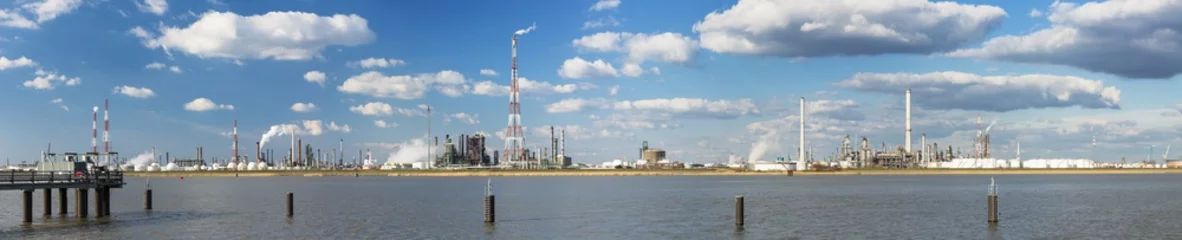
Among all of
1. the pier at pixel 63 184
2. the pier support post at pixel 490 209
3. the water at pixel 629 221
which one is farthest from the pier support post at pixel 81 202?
the pier support post at pixel 490 209

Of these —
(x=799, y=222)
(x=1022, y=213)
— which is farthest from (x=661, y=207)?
(x=1022, y=213)

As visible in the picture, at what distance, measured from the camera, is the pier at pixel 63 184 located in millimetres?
63406

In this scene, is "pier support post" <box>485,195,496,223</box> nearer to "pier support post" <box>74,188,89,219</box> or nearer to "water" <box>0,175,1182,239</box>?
"water" <box>0,175,1182,239</box>

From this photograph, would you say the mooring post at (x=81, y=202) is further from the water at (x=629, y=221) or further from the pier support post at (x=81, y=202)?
the water at (x=629, y=221)

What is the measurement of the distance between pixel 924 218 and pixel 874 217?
359 cm

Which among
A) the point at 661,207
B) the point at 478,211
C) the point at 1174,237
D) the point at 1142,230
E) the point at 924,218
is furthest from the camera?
the point at 661,207

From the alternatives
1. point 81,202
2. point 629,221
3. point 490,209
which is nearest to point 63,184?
point 81,202

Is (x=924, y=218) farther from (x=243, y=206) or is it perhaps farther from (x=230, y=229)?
(x=243, y=206)

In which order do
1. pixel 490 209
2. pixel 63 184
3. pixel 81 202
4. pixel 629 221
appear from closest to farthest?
pixel 63 184 → pixel 490 209 → pixel 81 202 → pixel 629 221

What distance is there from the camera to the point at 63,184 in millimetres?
66250

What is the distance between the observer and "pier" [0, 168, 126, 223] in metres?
63.4

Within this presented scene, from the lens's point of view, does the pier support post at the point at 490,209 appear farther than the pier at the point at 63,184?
Yes

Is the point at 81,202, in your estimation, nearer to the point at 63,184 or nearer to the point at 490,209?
the point at 63,184

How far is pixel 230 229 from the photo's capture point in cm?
6638
